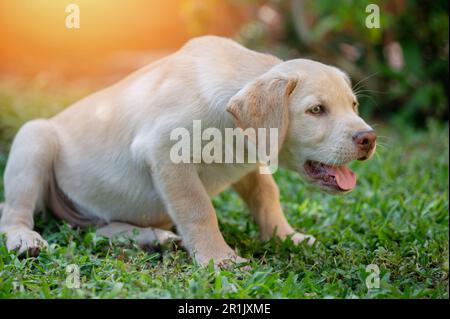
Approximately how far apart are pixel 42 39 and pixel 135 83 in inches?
361

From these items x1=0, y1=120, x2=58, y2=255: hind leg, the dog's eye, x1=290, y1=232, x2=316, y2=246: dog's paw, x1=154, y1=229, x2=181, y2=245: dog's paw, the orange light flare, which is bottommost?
x1=290, y1=232, x2=316, y2=246: dog's paw

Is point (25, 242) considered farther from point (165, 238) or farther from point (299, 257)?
point (299, 257)

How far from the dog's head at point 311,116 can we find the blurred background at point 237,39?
12.7 ft

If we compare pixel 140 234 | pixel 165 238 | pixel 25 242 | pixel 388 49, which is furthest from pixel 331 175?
pixel 388 49

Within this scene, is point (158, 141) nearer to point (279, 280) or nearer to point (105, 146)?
point (105, 146)

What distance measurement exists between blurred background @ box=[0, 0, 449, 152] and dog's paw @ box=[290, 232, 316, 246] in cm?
346

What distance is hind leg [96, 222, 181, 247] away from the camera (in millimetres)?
4391

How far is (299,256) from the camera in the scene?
430cm

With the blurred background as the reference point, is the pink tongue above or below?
below

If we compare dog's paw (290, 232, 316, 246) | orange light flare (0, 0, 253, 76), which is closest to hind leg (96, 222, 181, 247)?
dog's paw (290, 232, 316, 246)

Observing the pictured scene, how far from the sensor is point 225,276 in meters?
3.65

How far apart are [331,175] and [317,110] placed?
428mm

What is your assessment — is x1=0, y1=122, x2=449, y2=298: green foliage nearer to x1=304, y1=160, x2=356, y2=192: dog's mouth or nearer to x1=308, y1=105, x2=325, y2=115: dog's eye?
x1=304, y1=160, x2=356, y2=192: dog's mouth
